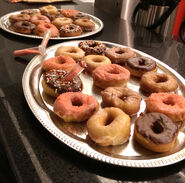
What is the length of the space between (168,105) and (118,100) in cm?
27

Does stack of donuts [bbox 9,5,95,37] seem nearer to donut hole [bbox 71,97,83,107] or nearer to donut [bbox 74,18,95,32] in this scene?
donut [bbox 74,18,95,32]

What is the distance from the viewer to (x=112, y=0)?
306 cm

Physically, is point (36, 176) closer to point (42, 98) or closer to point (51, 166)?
point (51, 166)

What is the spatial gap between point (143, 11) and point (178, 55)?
853 millimetres

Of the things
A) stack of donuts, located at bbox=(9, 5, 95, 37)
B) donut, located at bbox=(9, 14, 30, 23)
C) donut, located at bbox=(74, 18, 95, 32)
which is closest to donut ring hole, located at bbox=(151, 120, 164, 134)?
stack of donuts, located at bbox=(9, 5, 95, 37)

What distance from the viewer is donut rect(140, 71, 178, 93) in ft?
4.64

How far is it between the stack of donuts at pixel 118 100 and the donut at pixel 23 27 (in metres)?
0.52

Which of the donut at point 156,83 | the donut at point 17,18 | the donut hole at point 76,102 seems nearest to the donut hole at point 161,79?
the donut at point 156,83

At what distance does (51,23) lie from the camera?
7.73ft

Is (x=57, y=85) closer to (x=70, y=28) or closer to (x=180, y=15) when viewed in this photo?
(x=70, y=28)

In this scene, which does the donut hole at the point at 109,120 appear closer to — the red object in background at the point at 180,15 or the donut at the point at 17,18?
the donut at the point at 17,18

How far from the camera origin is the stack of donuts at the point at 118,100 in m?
1.02

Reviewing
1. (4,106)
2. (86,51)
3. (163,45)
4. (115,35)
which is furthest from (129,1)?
(4,106)

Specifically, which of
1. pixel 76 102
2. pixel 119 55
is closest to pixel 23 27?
pixel 119 55
